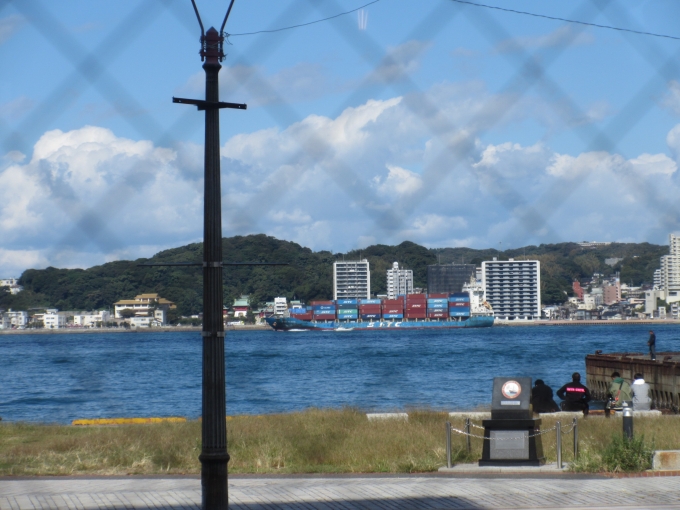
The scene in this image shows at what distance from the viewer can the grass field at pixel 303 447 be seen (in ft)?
36.7

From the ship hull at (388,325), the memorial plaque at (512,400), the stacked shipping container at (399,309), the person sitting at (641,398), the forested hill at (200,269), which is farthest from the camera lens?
the ship hull at (388,325)

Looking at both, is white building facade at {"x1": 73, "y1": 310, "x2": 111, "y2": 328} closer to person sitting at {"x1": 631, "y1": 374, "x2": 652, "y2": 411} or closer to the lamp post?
the lamp post

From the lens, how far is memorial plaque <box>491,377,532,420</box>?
438 inches

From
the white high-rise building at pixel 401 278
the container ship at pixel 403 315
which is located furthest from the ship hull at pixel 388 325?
the white high-rise building at pixel 401 278

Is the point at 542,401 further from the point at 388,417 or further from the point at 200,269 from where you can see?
the point at 200,269

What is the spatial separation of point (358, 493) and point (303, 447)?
407 cm

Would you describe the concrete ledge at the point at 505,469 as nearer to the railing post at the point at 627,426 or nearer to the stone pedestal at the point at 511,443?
the stone pedestal at the point at 511,443

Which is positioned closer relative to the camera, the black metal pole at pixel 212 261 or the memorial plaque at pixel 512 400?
the black metal pole at pixel 212 261

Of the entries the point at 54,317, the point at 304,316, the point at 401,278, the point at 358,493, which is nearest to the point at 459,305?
the point at 304,316

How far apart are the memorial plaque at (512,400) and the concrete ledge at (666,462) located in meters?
1.68

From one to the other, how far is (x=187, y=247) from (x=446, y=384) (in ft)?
103

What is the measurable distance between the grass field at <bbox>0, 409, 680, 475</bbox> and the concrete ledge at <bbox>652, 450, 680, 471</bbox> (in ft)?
0.49

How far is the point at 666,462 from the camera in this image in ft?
33.5

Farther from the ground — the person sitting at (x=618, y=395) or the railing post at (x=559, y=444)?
the railing post at (x=559, y=444)
